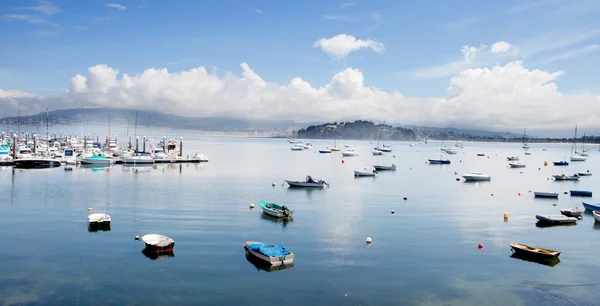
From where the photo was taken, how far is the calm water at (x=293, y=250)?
23.2m

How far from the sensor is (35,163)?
3415 inches

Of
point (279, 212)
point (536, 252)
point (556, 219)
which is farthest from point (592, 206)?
point (279, 212)

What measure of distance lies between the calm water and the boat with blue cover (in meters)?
0.97

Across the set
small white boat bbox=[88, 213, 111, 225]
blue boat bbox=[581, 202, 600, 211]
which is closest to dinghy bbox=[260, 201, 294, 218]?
small white boat bbox=[88, 213, 111, 225]

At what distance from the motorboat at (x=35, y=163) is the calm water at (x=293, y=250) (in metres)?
28.9

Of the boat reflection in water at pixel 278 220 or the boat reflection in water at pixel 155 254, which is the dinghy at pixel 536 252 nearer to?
the boat reflection in water at pixel 278 220

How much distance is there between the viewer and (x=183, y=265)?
2680 centimetres

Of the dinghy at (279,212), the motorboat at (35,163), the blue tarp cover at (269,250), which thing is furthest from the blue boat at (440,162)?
A: the blue tarp cover at (269,250)

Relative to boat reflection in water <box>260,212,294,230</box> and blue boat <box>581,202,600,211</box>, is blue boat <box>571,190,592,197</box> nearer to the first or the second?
blue boat <box>581,202,600,211</box>

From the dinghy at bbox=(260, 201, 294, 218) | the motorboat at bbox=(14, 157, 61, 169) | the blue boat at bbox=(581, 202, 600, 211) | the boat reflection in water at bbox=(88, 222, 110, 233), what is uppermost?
the blue boat at bbox=(581, 202, 600, 211)

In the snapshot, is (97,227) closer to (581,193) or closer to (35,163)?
(35,163)

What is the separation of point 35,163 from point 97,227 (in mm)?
62022

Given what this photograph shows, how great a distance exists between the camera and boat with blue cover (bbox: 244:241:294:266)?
89.0 feet

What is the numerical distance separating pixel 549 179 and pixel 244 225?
7442 centimetres
